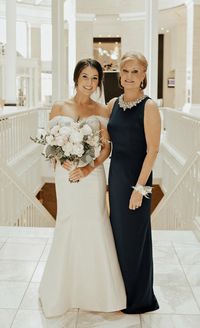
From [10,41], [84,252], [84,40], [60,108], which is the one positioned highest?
[84,40]

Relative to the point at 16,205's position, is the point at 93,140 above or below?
above

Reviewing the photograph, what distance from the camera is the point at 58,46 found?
12.3 m

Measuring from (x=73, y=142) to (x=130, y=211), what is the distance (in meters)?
0.62

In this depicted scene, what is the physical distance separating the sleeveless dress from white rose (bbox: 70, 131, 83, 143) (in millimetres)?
266

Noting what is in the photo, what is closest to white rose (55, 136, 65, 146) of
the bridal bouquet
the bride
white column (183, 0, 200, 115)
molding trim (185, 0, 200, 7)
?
the bridal bouquet

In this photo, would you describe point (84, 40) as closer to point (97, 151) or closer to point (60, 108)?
point (60, 108)

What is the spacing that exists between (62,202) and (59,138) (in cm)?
51

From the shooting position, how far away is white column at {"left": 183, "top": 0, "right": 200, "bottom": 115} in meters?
16.8

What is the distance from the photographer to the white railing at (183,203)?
6.88 meters

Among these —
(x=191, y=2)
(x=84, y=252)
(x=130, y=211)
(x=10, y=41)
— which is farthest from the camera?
(x=191, y=2)

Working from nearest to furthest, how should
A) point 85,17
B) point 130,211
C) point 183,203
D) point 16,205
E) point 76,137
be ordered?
point 76,137 < point 130,211 < point 183,203 < point 16,205 < point 85,17

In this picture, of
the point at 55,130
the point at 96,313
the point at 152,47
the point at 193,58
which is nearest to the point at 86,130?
the point at 55,130

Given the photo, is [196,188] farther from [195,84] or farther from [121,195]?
[195,84]

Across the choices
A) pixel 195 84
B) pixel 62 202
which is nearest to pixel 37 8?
pixel 195 84
